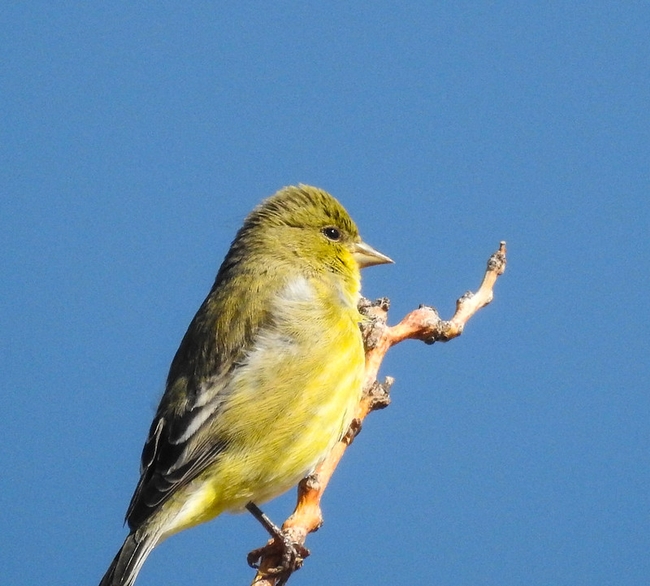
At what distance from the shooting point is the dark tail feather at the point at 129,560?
3.42 m

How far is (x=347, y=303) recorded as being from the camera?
4250 mm

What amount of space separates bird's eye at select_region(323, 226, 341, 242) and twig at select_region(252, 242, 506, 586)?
0.76 m

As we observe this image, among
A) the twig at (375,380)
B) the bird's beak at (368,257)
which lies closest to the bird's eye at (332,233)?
the bird's beak at (368,257)

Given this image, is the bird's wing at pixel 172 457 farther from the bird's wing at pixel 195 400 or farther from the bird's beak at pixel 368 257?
the bird's beak at pixel 368 257

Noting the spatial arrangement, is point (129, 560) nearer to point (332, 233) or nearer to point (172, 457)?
point (172, 457)

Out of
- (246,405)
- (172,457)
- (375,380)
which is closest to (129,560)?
(172,457)

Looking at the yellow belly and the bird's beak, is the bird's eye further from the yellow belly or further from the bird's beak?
the yellow belly

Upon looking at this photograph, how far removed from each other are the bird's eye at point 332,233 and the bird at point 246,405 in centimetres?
37

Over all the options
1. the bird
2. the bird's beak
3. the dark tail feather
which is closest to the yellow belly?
the bird

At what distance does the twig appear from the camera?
3475 millimetres

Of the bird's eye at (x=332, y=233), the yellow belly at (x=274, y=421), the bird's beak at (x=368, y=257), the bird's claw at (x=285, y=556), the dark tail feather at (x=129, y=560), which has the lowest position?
the bird's claw at (x=285, y=556)

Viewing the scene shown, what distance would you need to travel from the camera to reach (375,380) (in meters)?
3.84

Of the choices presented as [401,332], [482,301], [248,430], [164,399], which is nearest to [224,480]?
[248,430]

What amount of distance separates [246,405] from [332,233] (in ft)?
3.72
